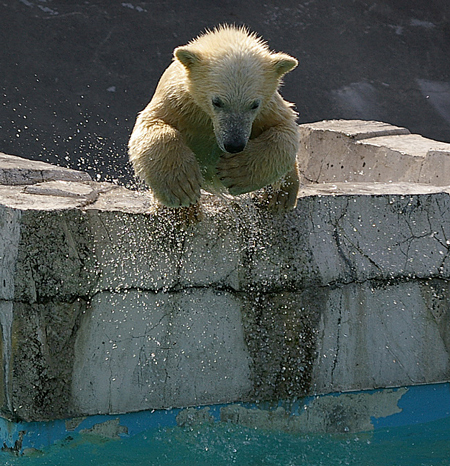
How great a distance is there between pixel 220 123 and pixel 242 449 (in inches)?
55.3

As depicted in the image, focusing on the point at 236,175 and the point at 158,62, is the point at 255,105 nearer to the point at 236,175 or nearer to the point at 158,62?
the point at 236,175

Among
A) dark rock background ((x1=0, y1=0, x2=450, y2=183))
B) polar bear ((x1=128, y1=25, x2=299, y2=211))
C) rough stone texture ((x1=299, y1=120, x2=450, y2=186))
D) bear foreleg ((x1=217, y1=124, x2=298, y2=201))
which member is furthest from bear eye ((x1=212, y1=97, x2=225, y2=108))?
dark rock background ((x1=0, y1=0, x2=450, y2=183))

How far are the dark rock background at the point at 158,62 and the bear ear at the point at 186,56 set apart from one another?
178 inches

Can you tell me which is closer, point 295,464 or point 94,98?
point 295,464

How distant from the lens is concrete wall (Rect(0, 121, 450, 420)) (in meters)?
3.03

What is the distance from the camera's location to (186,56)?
115 inches

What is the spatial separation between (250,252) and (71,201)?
779mm

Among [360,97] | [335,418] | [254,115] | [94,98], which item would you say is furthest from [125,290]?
[360,97]

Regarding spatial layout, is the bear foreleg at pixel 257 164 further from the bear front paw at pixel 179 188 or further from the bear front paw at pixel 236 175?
the bear front paw at pixel 179 188

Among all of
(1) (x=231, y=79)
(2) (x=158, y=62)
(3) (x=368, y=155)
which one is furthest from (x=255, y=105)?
(2) (x=158, y=62)

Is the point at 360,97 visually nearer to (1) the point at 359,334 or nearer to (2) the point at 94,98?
(2) the point at 94,98

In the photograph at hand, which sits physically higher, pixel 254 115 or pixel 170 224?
pixel 254 115

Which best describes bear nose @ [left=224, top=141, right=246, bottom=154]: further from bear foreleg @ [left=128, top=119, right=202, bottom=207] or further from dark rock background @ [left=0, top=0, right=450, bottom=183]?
dark rock background @ [left=0, top=0, right=450, bottom=183]

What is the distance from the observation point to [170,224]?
315 cm
